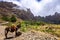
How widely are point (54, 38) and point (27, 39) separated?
2748mm

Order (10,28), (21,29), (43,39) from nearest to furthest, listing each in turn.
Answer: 1. (43,39)
2. (10,28)
3. (21,29)

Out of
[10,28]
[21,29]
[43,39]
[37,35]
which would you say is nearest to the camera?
[43,39]

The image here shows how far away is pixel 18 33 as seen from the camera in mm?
22062

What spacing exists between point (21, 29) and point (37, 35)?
453cm

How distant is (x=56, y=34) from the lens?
20359 millimetres

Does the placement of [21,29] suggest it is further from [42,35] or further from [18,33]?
[42,35]

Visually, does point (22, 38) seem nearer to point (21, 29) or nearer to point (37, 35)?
point (37, 35)

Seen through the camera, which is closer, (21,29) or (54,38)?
(54,38)

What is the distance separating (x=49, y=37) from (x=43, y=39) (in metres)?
0.72

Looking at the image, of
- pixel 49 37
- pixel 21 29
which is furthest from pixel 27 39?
pixel 21 29

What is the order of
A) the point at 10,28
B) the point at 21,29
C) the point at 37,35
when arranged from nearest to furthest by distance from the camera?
1. the point at 37,35
2. the point at 10,28
3. the point at 21,29

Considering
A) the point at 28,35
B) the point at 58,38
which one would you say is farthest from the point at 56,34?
the point at 28,35

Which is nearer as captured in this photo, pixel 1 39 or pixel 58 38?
pixel 58 38

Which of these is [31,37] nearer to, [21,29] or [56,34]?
[56,34]
